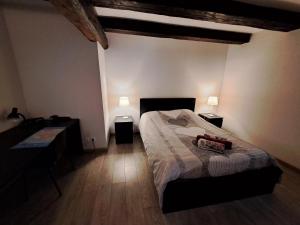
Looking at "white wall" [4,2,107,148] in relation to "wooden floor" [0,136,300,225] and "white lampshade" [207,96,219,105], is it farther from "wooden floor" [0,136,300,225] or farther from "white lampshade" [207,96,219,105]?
"white lampshade" [207,96,219,105]

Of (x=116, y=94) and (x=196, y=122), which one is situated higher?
(x=116, y=94)

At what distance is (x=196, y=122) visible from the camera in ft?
9.34

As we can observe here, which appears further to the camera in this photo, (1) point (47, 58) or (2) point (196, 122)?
(2) point (196, 122)

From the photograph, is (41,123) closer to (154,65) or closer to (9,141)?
(9,141)

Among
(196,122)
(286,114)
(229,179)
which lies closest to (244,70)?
(286,114)

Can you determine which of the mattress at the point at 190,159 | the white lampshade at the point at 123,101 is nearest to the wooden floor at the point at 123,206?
the mattress at the point at 190,159

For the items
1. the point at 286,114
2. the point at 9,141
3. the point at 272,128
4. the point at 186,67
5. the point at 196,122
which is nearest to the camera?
the point at 9,141

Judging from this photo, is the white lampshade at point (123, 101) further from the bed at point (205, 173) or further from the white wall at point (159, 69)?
the bed at point (205, 173)

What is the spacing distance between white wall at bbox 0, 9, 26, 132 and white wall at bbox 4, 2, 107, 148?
73 millimetres

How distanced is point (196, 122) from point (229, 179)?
52.9 inches

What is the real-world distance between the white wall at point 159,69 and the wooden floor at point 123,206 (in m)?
1.70

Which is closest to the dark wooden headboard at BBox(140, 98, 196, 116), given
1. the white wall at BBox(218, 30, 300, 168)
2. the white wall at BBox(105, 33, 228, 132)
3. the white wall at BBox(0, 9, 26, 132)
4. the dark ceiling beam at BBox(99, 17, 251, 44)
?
the white wall at BBox(105, 33, 228, 132)

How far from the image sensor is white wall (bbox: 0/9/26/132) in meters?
1.87

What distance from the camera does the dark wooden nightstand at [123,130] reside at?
2.97 m
